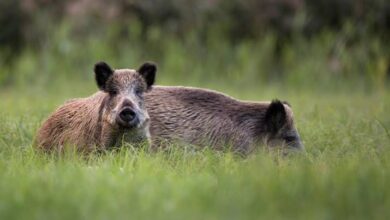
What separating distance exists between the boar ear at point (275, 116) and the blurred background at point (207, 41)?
707 centimetres

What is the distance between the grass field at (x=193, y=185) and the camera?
17.3 feet

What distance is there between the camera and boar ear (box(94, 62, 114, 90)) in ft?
25.9

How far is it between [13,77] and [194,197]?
11196 mm

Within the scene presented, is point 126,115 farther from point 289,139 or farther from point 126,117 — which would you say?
point 289,139

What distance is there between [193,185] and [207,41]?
11582 mm

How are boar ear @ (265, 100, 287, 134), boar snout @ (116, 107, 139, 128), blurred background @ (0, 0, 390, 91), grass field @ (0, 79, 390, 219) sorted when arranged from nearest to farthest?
1. grass field @ (0, 79, 390, 219)
2. boar snout @ (116, 107, 139, 128)
3. boar ear @ (265, 100, 287, 134)
4. blurred background @ (0, 0, 390, 91)

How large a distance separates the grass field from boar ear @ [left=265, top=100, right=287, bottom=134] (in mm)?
396

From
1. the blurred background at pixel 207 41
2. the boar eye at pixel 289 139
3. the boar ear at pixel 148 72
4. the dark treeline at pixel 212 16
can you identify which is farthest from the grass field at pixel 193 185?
the dark treeline at pixel 212 16

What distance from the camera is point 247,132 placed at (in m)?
8.64

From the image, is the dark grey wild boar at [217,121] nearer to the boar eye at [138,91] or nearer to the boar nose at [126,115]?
the boar eye at [138,91]

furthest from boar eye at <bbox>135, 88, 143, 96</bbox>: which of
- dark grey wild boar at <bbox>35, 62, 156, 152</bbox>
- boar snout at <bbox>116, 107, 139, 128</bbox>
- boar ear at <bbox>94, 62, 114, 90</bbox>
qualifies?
boar snout at <bbox>116, 107, 139, 128</bbox>

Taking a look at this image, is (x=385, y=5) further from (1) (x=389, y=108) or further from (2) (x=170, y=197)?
(2) (x=170, y=197)

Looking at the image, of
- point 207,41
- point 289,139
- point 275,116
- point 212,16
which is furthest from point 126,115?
point 212,16

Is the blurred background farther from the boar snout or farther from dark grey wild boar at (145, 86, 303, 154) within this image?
the boar snout
